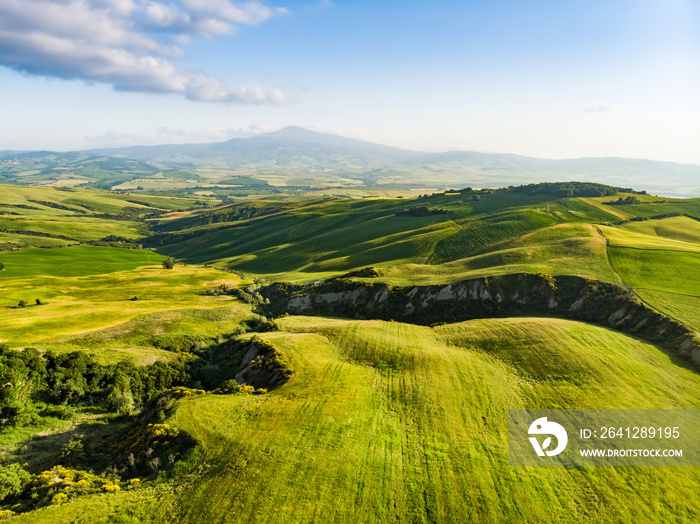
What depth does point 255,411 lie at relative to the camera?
108 ft

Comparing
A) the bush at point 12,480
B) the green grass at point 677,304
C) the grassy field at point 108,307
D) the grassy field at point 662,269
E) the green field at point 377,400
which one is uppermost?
the grassy field at point 662,269

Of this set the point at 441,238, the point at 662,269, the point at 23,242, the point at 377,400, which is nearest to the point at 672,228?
the point at 662,269

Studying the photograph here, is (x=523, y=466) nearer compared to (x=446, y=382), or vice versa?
(x=523, y=466)

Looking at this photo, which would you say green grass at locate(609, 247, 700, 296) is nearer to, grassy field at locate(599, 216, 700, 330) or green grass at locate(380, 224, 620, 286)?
grassy field at locate(599, 216, 700, 330)

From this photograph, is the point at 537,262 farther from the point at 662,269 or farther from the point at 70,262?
the point at 70,262

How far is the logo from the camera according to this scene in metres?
28.4

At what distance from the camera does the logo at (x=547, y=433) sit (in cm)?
2835

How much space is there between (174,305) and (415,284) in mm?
59761

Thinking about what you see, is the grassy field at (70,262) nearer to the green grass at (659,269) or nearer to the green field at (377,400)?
the green field at (377,400)

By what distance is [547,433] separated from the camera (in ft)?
98.7

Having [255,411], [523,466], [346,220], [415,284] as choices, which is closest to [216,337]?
[255,411]

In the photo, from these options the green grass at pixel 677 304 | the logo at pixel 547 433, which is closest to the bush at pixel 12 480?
the logo at pixel 547 433

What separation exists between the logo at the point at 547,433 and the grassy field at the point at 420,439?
209cm

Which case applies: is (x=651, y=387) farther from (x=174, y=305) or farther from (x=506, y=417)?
(x=174, y=305)
